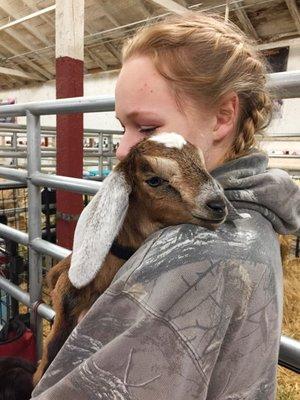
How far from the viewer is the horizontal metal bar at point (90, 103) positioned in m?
0.66

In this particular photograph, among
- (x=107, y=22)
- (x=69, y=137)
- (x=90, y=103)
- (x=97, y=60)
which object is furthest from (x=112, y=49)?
(x=90, y=103)

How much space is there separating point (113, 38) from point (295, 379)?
21.6 feet

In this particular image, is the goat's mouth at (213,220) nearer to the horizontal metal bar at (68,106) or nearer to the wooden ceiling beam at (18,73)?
the horizontal metal bar at (68,106)

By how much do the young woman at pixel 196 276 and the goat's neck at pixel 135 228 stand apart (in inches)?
7.5

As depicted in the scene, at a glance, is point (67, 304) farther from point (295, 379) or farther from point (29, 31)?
point (29, 31)

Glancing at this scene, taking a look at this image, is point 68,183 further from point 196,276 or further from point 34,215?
point 196,276

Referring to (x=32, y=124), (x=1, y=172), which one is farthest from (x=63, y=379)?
(x=1, y=172)

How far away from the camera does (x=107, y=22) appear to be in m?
6.24

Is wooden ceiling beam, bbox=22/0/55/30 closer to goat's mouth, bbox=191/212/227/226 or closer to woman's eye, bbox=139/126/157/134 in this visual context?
woman's eye, bbox=139/126/157/134

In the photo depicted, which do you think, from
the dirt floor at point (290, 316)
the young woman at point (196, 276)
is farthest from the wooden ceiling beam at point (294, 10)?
the young woman at point (196, 276)

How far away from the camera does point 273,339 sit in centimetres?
51

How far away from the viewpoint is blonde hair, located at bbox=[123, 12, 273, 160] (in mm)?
619

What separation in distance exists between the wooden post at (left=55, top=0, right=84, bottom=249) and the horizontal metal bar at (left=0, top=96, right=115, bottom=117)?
49.5 inches

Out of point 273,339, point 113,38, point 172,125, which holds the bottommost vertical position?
point 273,339
